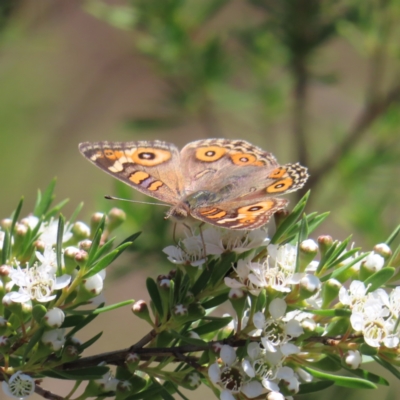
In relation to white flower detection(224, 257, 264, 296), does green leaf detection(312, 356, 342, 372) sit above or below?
below

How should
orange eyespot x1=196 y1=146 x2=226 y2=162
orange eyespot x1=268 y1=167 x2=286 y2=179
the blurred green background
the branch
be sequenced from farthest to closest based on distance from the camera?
the branch, the blurred green background, orange eyespot x1=196 y1=146 x2=226 y2=162, orange eyespot x1=268 y1=167 x2=286 y2=179

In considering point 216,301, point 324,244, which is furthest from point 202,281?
point 324,244

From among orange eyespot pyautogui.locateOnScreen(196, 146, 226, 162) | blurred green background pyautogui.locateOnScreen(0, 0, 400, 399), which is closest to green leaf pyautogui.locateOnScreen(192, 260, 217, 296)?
orange eyespot pyautogui.locateOnScreen(196, 146, 226, 162)

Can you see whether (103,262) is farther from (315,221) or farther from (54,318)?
(315,221)

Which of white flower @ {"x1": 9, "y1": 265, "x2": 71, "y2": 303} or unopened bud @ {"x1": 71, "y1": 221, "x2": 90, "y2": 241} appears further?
unopened bud @ {"x1": 71, "y1": 221, "x2": 90, "y2": 241}

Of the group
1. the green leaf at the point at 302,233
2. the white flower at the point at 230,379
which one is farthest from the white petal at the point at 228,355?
the green leaf at the point at 302,233

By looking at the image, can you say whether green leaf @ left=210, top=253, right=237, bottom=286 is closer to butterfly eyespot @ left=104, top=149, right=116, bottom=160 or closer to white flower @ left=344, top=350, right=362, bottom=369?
white flower @ left=344, top=350, right=362, bottom=369
